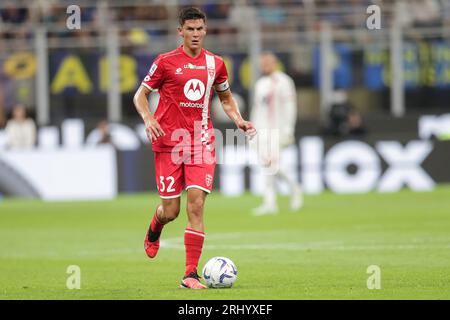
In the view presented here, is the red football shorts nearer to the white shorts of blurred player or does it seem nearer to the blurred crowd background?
the white shorts of blurred player

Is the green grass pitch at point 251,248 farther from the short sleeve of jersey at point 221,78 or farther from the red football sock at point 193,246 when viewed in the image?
the short sleeve of jersey at point 221,78

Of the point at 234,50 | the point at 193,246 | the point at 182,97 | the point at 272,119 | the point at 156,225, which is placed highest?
the point at 234,50

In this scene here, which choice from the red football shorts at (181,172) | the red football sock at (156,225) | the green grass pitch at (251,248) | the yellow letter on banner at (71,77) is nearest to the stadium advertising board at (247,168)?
the green grass pitch at (251,248)

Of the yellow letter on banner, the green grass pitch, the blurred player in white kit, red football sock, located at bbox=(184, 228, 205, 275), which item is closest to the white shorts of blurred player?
the blurred player in white kit

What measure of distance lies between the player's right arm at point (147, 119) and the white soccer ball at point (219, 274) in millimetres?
1224

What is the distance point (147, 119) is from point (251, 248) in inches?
165

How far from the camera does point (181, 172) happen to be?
10.6 meters

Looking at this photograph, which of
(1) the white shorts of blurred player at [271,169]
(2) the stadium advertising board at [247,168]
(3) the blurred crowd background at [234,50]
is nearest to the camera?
(1) the white shorts of blurred player at [271,169]

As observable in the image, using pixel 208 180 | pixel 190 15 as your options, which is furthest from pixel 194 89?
pixel 208 180

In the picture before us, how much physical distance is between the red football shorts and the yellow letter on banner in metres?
15.8

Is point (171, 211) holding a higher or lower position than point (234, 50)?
lower

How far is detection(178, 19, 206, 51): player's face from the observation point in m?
10.3

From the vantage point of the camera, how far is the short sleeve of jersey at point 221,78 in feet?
35.2

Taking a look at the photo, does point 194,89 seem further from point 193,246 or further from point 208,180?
point 193,246
